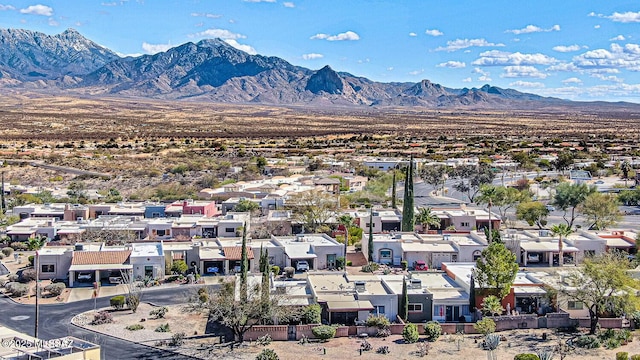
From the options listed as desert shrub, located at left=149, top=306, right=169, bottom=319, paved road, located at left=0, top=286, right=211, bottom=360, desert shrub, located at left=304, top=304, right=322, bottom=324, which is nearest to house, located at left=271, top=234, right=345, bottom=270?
paved road, located at left=0, top=286, right=211, bottom=360

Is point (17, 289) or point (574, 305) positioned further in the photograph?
point (17, 289)

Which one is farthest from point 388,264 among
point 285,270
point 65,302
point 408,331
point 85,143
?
point 85,143

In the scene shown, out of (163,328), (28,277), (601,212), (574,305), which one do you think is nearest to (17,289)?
(28,277)

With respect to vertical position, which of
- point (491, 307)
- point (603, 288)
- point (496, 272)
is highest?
point (496, 272)

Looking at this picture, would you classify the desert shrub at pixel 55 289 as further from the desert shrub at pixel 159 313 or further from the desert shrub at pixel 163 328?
the desert shrub at pixel 163 328

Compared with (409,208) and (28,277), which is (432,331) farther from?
(28,277)

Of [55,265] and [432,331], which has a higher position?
[55,265]

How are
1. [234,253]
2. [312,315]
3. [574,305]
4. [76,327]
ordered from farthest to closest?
[234,253] < [574,305] < [76,327] < [312,315]

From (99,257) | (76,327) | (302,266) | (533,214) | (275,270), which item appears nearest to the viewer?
(76,327)
